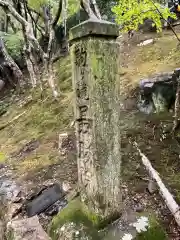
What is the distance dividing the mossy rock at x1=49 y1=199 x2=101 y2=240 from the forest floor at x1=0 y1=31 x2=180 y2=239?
3.62 feet

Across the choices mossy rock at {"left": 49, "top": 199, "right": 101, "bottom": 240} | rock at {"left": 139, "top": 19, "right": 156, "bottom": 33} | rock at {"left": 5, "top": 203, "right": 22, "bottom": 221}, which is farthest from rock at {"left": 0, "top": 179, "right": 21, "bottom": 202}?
rock at {"left": 139, "top": 19, "right": 156, "bottom": 33}

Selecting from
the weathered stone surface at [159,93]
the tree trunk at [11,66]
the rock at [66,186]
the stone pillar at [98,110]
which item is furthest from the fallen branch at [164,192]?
the tree trunk at [11,66]

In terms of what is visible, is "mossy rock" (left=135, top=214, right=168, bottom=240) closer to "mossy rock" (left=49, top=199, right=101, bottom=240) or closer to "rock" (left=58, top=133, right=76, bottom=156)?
"mossy rock" (left=49, top=199, right=101, bottom=240)

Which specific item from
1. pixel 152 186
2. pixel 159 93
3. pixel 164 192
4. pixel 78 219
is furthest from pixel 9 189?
pixel 159 93

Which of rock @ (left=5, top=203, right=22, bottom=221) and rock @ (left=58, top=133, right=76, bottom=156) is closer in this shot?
rock @ (left=5, top=203, right=22, bottom=221)

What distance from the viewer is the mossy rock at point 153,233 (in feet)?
11.0

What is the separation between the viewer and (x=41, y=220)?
4707 millimetres

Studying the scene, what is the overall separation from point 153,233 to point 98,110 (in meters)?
1.82

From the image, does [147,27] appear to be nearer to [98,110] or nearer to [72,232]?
[98,110]

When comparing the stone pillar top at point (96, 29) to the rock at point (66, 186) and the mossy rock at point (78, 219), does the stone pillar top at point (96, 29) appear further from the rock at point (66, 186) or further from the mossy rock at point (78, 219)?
the rock at point (66, 186)

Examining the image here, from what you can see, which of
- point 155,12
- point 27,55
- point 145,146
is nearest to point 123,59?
point 27,55

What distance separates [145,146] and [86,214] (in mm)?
2666

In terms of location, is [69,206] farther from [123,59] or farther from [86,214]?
[123,59]

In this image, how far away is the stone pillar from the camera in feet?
9.80
